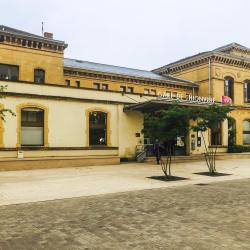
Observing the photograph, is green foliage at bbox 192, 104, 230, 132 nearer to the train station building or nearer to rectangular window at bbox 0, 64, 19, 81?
the train station building

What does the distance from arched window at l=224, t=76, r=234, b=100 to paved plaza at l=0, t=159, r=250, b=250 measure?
78.2ft

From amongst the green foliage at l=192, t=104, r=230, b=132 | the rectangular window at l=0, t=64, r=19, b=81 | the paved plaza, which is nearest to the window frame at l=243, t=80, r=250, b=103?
the green foliage at l=192, t=104, r=230, b=132

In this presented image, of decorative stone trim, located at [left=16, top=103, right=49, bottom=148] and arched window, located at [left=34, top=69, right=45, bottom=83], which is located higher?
arched window, located at [left=34, top=69, right=45, bottom=83]

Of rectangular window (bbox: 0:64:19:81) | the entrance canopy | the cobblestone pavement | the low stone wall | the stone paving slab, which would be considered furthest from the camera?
rectangular window (bbox: 0:64:19:81)

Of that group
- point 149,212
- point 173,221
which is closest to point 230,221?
point 173,221

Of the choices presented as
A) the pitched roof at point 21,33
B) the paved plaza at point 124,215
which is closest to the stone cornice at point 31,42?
the pitched roof at point 21,33

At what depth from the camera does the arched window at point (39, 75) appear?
27453mm

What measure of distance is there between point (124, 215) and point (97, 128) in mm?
17106

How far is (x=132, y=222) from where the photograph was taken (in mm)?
8117

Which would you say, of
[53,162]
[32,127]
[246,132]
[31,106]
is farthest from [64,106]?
[246,132]

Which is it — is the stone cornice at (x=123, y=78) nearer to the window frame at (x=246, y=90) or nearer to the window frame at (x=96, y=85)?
the window frame at (x=96, y=85)

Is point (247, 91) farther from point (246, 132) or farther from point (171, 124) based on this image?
point (171, 124)

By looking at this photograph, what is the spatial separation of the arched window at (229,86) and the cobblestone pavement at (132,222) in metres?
27.0

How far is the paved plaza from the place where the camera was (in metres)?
6.59
